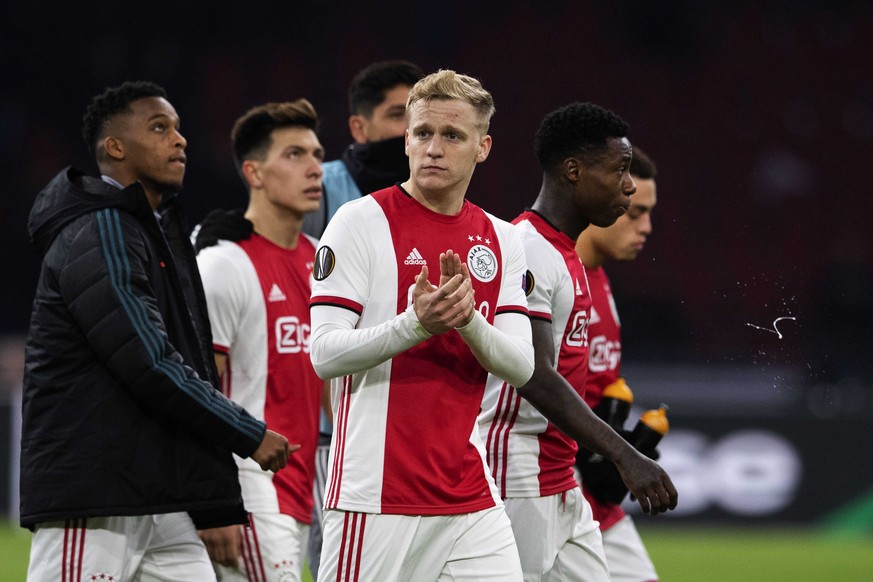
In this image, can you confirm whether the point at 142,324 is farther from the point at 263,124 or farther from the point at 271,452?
the point at 263,124

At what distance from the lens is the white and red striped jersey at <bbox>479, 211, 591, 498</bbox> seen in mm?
4750

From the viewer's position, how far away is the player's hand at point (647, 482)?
4.20m

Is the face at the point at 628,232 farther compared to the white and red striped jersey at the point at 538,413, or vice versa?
the face at the point at 628,232

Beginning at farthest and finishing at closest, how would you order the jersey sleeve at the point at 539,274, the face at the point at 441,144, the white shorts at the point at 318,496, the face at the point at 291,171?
the face at the point at 291,171, the white shorts at the point at 318,496, the jersey sleeve at the point at 539,274, the face at the point at 441,144

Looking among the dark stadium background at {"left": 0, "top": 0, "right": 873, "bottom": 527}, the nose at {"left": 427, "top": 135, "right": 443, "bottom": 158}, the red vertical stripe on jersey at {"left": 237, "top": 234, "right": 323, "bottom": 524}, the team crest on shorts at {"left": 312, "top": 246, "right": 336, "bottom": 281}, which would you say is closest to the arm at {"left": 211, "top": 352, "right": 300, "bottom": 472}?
the team crest on shorts at {"left": 312, "top": 246, "right": 336, "bottom": 281}

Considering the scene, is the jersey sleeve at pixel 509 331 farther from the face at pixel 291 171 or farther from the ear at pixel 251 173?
the ear at pixel 251 173

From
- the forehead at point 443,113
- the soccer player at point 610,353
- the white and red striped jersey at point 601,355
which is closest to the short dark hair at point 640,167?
the soccer player at point 610,353

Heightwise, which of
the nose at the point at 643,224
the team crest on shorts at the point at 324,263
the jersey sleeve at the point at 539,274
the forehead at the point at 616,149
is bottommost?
the team crest on shorts at the point at 324,263

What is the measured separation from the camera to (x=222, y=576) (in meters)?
5.06

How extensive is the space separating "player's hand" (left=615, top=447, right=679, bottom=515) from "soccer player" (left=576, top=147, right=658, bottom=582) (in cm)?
128

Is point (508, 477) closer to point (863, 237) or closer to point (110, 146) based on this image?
point (110, 146)

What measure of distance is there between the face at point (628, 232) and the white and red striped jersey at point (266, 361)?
5.17 feet

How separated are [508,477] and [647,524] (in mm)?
8221

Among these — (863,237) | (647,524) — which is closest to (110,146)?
(647,524)
